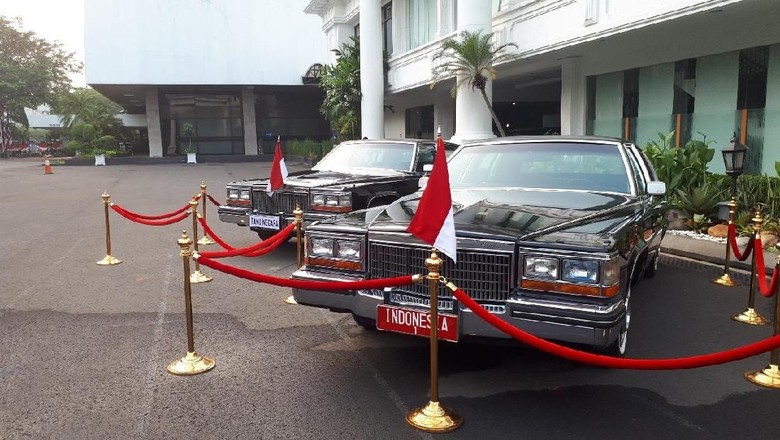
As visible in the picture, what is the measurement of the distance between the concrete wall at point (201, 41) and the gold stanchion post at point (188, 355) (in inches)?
1313

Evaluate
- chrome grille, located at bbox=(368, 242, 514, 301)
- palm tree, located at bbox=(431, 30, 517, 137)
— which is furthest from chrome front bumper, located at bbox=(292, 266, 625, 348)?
palm tree, located at bbox=(431, 30, 517, 137)

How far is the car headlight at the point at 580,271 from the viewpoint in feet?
11.5

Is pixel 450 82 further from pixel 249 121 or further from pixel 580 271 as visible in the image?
pixel 249 121

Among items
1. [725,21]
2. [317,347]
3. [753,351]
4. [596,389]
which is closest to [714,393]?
[596,389]

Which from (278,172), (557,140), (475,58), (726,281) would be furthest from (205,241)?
(475,58)

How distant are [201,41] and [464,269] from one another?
34.7 metres

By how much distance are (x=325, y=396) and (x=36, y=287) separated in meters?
4.61

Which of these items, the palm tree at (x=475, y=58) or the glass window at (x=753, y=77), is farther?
the palm tree at (x=475, y=58)

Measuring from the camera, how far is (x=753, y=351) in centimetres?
297

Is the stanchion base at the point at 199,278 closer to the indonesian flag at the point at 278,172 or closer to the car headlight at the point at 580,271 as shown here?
the indonesian flag at the point at 278,172

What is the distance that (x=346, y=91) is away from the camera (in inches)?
969

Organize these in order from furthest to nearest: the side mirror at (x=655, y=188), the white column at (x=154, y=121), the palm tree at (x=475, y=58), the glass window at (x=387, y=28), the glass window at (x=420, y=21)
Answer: the white column at (x=154, y=121) → the glass window at (x=387, y=28) → the glass window at (x=420, y=21) → the palm tree at (x=475, y=58) → the side mirror at (x=655, y=188)

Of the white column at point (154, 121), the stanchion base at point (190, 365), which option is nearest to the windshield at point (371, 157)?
the stanchion base at point (190, 365)

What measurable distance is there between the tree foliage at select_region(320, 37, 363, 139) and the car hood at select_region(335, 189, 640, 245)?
19.8 meters
